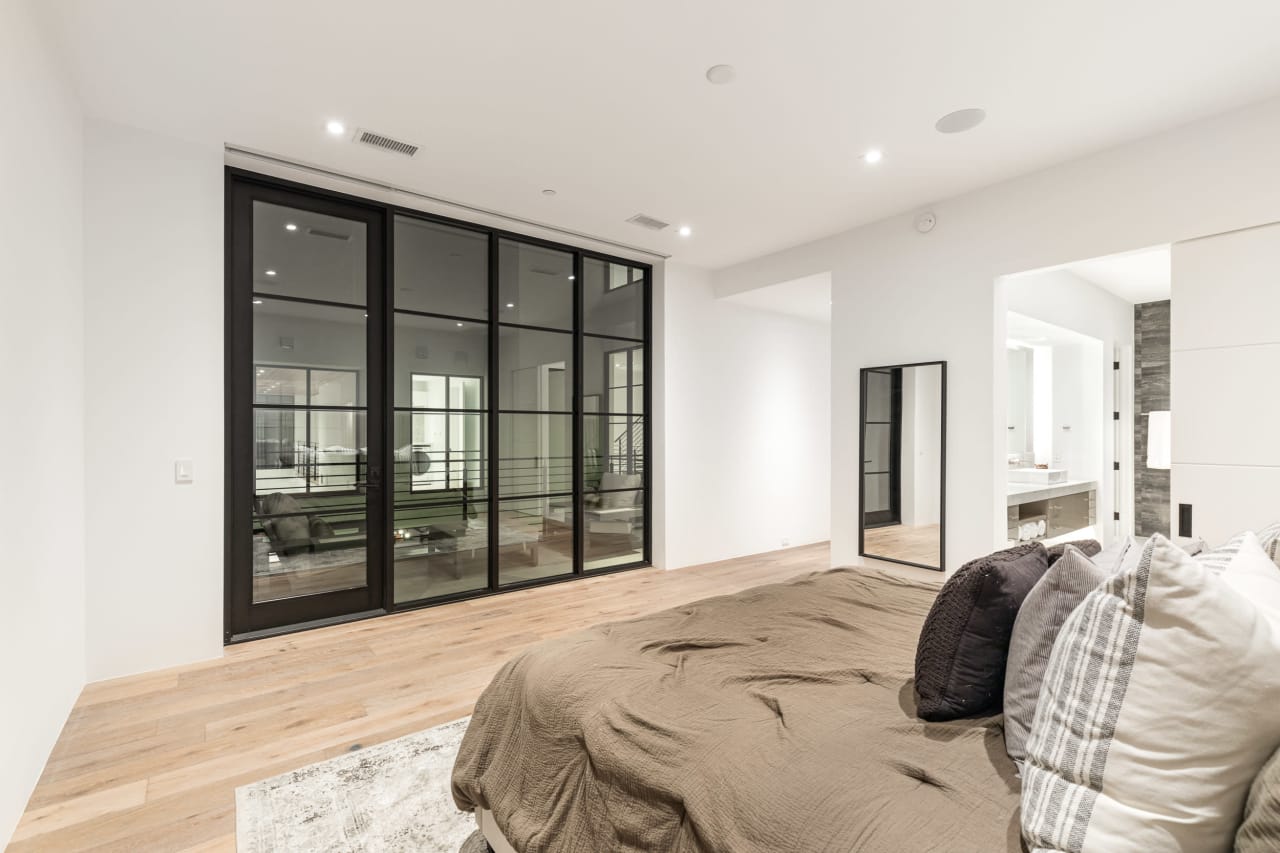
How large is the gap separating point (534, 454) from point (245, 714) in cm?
254

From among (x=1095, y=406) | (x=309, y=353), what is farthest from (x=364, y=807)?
(x=1095, y=406)

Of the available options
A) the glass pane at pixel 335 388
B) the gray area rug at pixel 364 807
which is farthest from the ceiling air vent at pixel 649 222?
the gray area rug at pixel 364 807

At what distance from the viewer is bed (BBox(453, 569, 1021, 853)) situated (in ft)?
3.38

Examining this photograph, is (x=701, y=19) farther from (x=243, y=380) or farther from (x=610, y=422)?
(x=610, y=422)

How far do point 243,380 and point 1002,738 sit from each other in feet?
12.7

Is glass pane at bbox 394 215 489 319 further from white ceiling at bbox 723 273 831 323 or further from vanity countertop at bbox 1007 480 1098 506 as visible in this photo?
vanity countertop at bbox 1007 480 1098 506

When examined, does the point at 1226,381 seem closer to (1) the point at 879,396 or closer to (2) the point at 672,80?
(1) the point at 879,396

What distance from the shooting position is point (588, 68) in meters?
2.54

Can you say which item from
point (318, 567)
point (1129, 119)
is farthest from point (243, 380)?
point (1129, 119)

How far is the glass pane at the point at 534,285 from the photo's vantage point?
4.55m

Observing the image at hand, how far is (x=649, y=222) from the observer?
4410mm

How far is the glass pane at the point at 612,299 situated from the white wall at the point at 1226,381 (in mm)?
3653

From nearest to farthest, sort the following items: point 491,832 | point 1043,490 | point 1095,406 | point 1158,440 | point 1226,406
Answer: point 491,832, point 1226,406, point 1158,440, point 1043,490, point 1095,406

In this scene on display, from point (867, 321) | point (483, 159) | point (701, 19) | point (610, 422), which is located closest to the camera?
point (701, 19)
